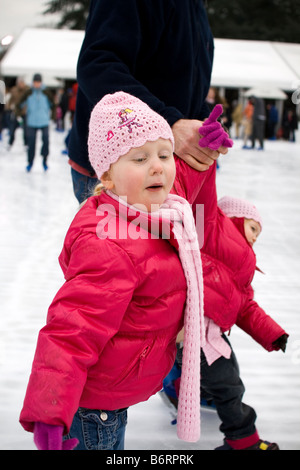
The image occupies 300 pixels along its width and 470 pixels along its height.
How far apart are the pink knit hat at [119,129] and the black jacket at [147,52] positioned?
0.18 meters

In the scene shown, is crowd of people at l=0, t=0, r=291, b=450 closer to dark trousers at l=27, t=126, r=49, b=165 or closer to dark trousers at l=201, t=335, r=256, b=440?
dark trousers at l=201, t=335, r=256, b=440

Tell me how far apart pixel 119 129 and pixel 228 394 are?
1020 millimetres

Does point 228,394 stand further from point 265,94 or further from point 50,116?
point 265,94

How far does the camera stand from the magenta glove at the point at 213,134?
53.7 inches

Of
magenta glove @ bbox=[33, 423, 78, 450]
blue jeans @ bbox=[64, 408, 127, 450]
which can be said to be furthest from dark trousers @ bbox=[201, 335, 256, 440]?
magenta glove @ bbox=[33, 423, 78, 450]

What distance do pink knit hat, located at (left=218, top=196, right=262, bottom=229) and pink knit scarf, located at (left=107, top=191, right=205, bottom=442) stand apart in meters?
0.61

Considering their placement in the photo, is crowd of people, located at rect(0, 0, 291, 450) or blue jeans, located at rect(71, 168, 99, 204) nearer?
crowd of people, located at rect(0, 0, 291, 450)

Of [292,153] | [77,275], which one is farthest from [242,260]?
[292,153]

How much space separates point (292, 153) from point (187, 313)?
14003 millimetres

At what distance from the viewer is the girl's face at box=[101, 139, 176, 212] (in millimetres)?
1262

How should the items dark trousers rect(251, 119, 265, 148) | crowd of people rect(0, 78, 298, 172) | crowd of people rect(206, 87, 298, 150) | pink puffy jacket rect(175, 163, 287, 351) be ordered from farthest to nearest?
1. crowd of people rect(206, 87, 298, 150)
2. dark trousers rect(251, 119, 265, 148)
3. crowd of people rect(0, 78, 298, 172)
4. pink puffy jacket rect(175, 163, 287, 351)

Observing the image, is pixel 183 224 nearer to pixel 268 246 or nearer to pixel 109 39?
pixel 109 39

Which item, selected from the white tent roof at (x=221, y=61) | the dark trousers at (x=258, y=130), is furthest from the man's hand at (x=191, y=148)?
the white tent roof at (x=221, y=61)

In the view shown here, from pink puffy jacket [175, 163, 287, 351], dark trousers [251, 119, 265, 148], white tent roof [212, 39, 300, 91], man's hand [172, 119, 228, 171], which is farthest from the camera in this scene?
white tent roof [212, 39, 300, 91]
